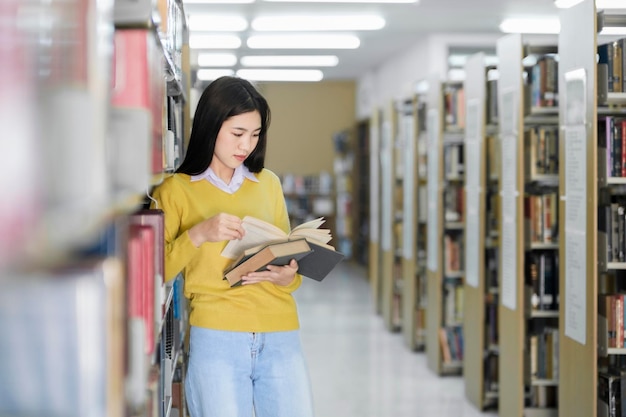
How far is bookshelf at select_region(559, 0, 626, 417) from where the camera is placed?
147 inches

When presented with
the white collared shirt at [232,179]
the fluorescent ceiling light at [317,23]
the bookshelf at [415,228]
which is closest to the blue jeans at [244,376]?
the white collared shirt at [232,179]

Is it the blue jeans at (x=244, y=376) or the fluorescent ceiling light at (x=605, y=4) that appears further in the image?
the fluorescent ceiling light at (x=605, y=4)

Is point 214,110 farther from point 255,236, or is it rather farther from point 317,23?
point 317,23

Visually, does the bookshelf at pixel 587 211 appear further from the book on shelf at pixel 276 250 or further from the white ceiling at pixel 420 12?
the white ceiling at pixel 420 12

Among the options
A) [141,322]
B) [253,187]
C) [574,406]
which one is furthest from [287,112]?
[141,322]

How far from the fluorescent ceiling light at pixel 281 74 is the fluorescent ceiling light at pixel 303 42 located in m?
2.51

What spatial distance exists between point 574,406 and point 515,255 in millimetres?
959

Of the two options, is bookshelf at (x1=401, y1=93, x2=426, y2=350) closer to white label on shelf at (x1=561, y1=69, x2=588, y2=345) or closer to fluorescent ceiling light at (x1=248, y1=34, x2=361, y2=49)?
fluorescent ceiling light at (x1=248, y1=34, x2=361, y2=49)

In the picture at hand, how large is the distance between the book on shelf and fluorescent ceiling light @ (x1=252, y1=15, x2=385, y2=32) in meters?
6.05

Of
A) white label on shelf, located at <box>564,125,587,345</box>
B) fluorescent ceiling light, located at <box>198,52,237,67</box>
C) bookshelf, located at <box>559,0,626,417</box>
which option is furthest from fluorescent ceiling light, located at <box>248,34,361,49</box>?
white label on shelf, located at <box>564,125,587,345</box>

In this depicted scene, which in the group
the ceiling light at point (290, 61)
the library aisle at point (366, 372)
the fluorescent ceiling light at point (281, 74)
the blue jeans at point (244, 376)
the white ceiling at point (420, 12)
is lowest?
the library aisle at point (366, 372)

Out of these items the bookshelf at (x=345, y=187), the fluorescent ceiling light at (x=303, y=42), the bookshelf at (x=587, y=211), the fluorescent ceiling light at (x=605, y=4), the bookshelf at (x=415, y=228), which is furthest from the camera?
the bookshelf at (x=345, y=187)

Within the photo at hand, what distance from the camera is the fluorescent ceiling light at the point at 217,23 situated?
823cm

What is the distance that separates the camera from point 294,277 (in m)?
2.46
